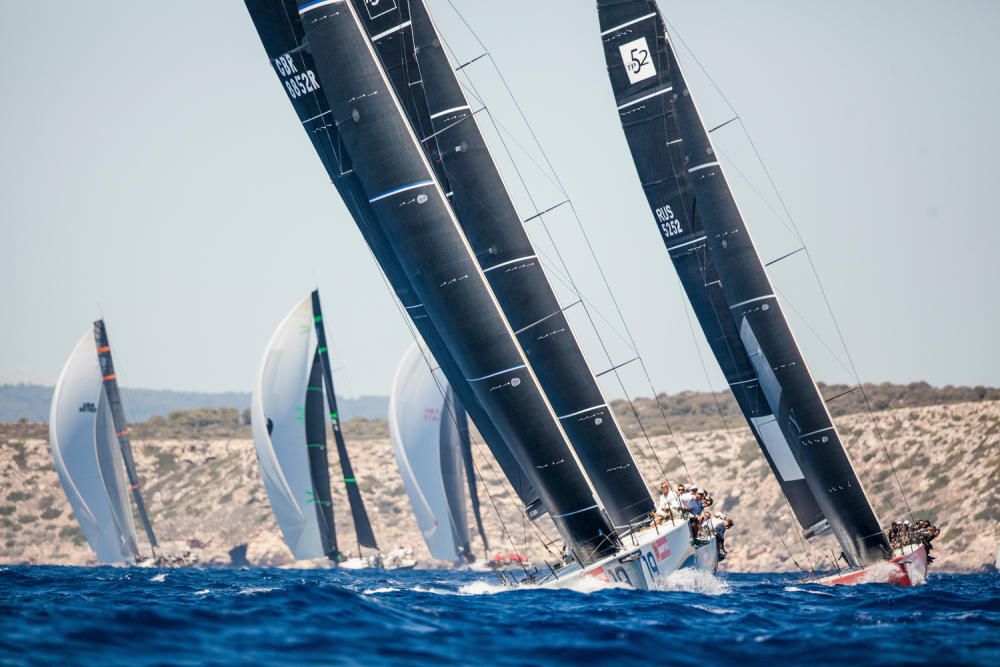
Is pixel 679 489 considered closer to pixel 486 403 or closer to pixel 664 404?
pixel 486 403

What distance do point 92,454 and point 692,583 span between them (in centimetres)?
3060

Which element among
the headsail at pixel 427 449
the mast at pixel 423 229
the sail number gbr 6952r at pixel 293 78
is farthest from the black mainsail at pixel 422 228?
the headsail at pixel 427 449

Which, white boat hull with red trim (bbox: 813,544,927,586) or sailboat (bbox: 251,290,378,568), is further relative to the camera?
sailboat (bbox: 251,290,378,568)

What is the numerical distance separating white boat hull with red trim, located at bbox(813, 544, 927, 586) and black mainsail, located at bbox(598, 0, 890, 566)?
1100mm

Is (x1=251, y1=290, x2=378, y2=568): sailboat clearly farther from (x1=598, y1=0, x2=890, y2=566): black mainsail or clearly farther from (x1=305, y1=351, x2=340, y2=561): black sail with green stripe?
(x1=598, y1=0, x2=890, y2=566): black mainsail

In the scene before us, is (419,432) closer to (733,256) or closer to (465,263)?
(733,256)

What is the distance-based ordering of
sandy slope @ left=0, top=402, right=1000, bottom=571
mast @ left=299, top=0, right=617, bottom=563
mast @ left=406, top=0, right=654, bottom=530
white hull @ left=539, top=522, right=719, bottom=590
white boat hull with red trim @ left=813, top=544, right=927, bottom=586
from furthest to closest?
1. sandy slope @ left=0, top=402, right=1000, bottom=571
2. white boat hull with red trim @ left=813, top=544, right=927, bottom=586
3. mast @ left=406, top=0, right=654, bottom=530
4. white hull @ left=539, top=522, right=719, bottom=590
5. mast @ left=299, top=0, right=617, bottom=563

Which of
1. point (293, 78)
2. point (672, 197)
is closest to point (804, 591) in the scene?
point (672, 197)

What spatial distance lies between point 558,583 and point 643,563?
160 centimetres

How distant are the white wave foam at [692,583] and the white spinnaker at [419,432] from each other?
24678 millimetres

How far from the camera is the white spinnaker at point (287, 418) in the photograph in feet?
137

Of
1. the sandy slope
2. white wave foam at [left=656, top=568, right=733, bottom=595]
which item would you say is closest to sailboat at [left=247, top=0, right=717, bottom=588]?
white wave foam at [left=656, top=568, right=733, bottom=595]

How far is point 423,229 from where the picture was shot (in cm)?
1864

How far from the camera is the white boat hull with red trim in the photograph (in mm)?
23719
